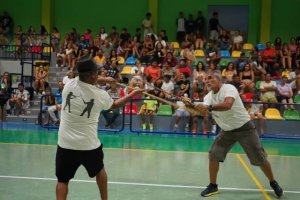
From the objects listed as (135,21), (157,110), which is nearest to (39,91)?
(157,110)

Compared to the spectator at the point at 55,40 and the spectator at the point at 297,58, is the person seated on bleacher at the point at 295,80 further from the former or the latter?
the spectator at the point at 55,40

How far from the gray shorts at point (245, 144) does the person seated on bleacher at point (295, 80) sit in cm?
874

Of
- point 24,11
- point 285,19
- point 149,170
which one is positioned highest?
point 24,11

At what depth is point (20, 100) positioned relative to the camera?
15305 millimetres

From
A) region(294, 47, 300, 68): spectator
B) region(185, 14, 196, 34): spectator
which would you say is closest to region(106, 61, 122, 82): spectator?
region(185, 14, 196, 34): spectator

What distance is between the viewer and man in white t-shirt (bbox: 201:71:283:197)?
20.5ft

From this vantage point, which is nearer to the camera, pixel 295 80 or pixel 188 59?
pixel 295 80

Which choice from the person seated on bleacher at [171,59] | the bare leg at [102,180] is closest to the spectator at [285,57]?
the person seated on bleacher at [171,59]

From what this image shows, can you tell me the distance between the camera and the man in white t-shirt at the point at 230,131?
20.5 feet

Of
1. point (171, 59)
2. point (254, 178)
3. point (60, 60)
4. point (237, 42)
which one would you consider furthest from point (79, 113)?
point (237, 42)

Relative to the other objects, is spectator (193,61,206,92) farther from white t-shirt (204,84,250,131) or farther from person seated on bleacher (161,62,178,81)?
white t-shirt (204,84,250,131)

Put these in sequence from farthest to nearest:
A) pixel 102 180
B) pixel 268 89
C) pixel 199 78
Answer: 1. pixel 199 78
2. pixel 268 89
3. pixel 102 180

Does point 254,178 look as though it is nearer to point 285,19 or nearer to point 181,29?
point 181,29

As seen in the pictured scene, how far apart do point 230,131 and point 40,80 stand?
37.8ft
